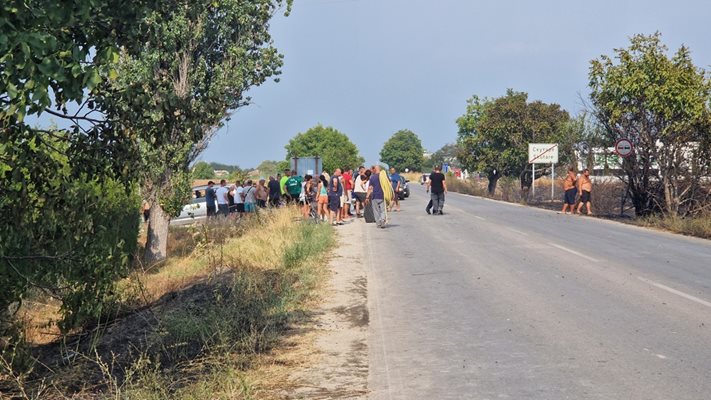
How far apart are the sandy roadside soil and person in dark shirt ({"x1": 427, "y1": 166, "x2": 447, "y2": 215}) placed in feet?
46.8

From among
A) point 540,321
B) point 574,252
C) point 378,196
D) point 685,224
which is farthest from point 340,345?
point 685,224

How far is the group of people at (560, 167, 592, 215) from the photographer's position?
99.6 feet

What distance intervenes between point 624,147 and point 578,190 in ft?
18.2

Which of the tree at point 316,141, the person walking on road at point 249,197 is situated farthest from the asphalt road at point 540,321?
the tree at point 316,141

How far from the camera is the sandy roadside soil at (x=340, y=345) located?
6498 millimetres

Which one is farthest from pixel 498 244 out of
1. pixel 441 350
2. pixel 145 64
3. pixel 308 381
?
pixel 308 381

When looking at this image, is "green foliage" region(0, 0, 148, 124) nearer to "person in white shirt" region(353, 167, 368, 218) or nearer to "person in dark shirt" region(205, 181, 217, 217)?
"person in white shirt" region(353, 167, 368, 218)

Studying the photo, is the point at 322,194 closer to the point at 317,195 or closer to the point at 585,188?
the point at 317,195

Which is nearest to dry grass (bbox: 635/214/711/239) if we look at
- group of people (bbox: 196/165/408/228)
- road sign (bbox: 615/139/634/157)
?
road sign (bbox: 615/139/634/157)

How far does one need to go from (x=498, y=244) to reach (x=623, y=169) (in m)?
10.9

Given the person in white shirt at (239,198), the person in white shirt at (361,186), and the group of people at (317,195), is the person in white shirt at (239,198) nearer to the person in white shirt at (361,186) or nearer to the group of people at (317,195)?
the group of people at (317,195)

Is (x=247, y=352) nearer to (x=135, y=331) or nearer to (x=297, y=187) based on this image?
(x=135, y=331)

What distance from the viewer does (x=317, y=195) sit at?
2555 centimetres

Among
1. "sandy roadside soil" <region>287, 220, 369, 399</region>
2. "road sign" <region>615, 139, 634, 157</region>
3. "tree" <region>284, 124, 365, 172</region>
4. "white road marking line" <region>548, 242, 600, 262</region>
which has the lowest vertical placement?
"sandy roadside soil" <region>287, 220, 369, 399</region>
